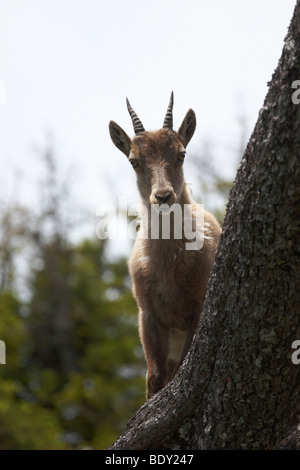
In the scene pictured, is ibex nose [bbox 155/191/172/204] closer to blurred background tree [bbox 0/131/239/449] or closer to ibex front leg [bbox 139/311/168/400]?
ibex front leg [bbox 139/311/168/400]

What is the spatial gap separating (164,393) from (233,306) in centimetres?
102

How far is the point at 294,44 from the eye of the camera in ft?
13.0

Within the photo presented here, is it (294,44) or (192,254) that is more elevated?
(294,44)

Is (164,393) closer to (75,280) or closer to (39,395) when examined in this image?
(39,395)

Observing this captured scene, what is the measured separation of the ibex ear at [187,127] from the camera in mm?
7336

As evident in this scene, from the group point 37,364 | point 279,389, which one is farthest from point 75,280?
point 279,389

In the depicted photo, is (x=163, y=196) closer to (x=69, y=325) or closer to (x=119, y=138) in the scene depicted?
(x=119, y=138)

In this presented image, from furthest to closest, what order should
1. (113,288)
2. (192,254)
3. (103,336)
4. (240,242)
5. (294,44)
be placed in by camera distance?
(113,288) → (103,336) → (192,254) → (240,242) → (294,44)

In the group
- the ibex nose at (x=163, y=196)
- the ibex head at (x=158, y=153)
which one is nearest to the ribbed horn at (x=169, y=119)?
the ibex head at (x=158, y=153)

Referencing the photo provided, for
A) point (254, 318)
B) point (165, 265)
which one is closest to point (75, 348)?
point (165, 265)

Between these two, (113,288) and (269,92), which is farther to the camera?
(113,288)

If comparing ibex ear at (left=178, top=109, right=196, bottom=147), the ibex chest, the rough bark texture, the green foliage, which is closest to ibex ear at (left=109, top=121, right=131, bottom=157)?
ibex ear at (left=178, top=109, right=196, bottom=147)

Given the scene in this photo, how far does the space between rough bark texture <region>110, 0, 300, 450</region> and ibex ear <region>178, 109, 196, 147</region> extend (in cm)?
306

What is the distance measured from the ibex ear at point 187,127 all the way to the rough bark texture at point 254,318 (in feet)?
10.0
